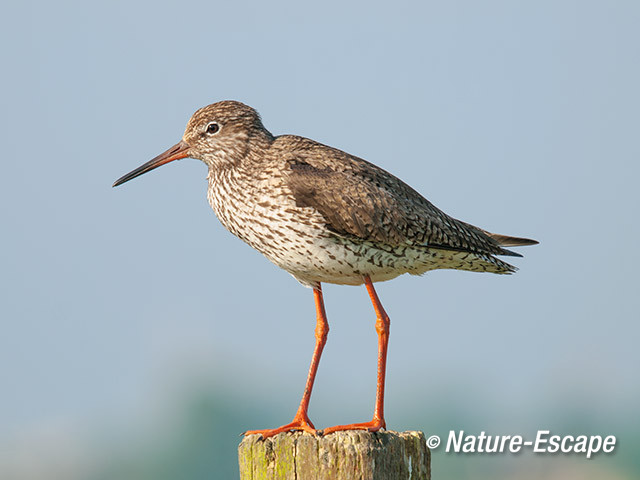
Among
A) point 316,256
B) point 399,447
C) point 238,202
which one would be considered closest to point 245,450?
point 399,447

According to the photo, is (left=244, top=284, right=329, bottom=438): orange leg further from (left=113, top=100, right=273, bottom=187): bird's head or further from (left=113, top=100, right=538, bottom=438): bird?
(left=113, top=100, right=273, bottom=187): bird's head

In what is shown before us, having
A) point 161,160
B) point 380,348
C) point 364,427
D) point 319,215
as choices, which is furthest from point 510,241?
point 161,160

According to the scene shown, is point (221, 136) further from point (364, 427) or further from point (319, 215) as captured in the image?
point (364, 427)

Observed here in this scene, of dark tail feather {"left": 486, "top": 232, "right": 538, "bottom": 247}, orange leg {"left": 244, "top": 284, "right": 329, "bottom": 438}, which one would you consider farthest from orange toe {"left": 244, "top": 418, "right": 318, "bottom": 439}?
dark tail feather {"left": 486, "top": 232, "right": 538, "bottom": 247}

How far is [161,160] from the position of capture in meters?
9.26

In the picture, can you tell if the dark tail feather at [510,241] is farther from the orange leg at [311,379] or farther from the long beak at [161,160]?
the long beak at [161,160]

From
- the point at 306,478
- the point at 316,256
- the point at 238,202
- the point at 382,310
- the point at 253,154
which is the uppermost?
the point at 253,154

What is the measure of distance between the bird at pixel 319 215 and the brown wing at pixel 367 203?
13mm

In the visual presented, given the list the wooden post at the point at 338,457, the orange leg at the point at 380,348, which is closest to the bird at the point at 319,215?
the orange leg at the point at 380,348

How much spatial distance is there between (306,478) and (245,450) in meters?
0.67

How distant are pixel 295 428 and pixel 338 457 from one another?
1.26m

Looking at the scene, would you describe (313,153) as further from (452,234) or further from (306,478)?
(306,478)

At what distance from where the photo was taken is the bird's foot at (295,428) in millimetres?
6853

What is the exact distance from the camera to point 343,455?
612cm
